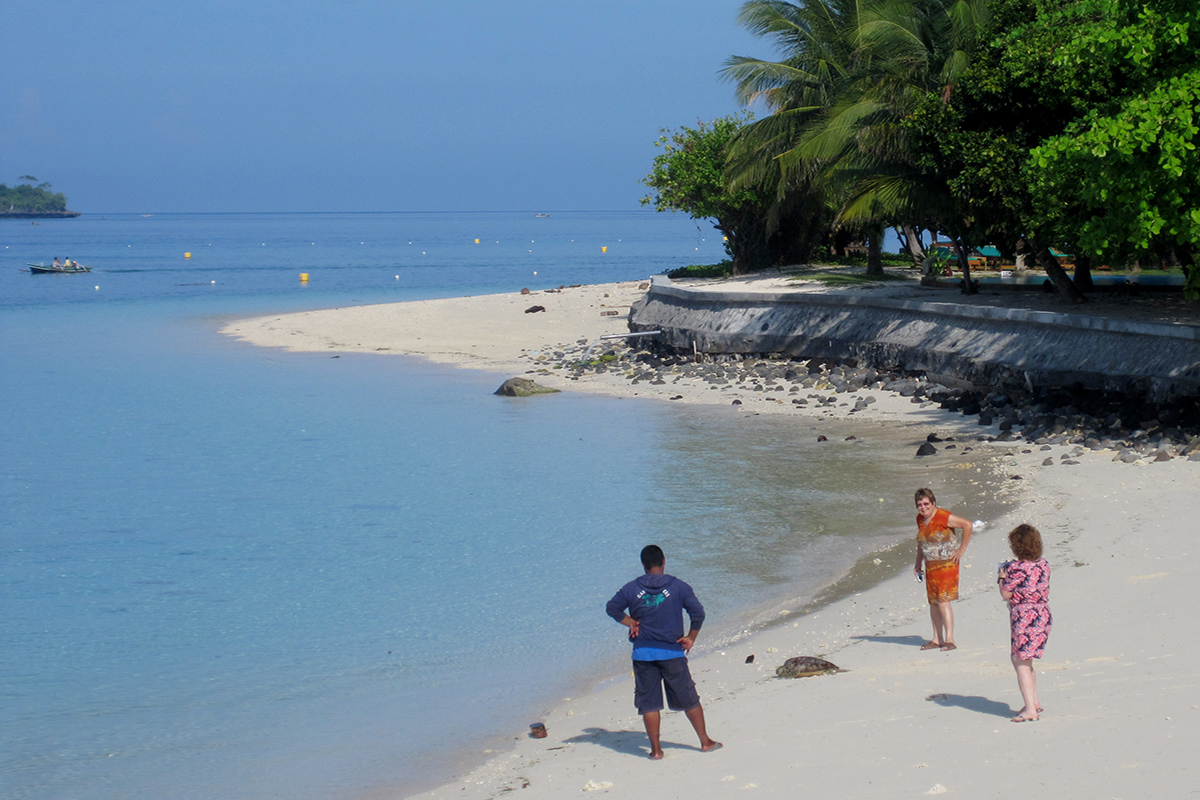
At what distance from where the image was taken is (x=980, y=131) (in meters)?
20.2

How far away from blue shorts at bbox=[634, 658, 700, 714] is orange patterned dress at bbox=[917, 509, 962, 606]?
2253mm

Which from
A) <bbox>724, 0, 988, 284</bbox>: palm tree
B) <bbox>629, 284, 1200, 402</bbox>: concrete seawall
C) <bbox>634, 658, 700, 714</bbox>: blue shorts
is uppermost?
<bbox>724, 0, 988, 284</bbox>: palm tree

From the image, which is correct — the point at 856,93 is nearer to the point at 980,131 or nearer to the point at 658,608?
the point at 980,131

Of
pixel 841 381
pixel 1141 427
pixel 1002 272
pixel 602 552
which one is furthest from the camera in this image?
pixel 1002 272

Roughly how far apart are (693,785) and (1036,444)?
11.3 meters

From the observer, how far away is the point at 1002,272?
1142 inches

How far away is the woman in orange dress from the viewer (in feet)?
26.2

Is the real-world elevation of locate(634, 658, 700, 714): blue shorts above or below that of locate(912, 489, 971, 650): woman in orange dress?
below

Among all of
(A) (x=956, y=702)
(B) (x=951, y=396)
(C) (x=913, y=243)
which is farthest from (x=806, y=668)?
(C) (x=913, y=243)

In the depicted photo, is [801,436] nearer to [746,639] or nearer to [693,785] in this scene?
[746,639]

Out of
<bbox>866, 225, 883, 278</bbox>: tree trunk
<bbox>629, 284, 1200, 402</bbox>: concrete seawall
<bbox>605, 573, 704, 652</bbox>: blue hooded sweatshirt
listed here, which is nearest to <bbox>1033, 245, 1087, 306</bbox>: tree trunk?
<bbox>629, 284, 1200, 402</bbox>: concrete seawall

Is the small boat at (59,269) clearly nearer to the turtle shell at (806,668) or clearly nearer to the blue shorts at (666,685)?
the turtle shell at (806,668)

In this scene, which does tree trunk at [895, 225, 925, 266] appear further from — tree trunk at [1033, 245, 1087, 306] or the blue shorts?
the blue shorts

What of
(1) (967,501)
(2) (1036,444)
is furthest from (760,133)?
(1) (967,501)
